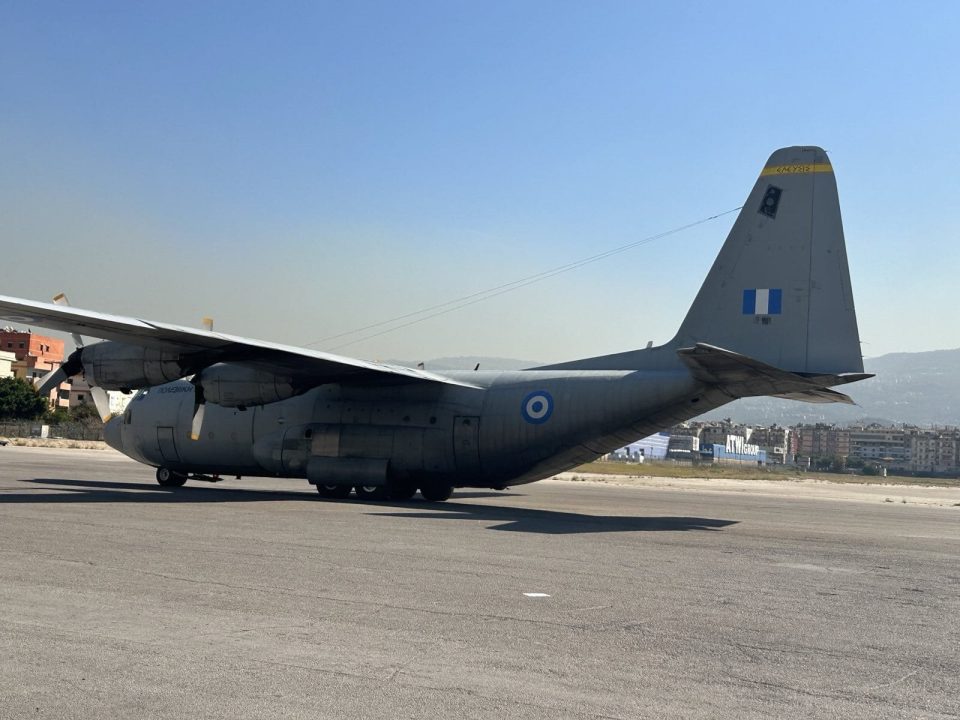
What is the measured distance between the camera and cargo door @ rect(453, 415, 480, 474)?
70.5 ft

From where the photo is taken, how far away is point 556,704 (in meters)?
5.50

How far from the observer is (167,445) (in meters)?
25.6

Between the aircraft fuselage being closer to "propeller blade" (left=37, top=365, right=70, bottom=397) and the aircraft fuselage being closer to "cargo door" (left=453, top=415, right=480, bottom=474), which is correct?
"cargo door" (left=453, top=415, right=480, bottom=474)

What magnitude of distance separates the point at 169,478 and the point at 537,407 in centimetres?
1169

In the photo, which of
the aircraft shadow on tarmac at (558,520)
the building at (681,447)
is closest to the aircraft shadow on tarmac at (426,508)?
the aircraft shadow on tarmac at (558,520)

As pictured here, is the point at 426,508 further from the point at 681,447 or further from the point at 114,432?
the point at 681,447

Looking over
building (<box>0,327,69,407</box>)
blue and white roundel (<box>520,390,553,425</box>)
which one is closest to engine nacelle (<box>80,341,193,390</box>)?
blue and white roundel (<box>520,390,553,425</box>)

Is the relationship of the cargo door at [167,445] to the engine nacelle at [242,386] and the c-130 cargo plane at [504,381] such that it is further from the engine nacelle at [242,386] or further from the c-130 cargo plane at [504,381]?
the engine nacelle at [242,386]

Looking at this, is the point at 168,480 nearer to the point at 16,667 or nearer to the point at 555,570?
the point at 555,570

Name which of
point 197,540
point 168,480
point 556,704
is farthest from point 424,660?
point 168,480

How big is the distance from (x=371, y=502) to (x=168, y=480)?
24.7 feet

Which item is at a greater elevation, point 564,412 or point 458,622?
point 564,412

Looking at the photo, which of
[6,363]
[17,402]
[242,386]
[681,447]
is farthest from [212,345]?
[681,447]

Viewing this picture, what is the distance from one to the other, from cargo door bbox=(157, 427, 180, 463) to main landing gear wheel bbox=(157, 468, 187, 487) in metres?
0.58
